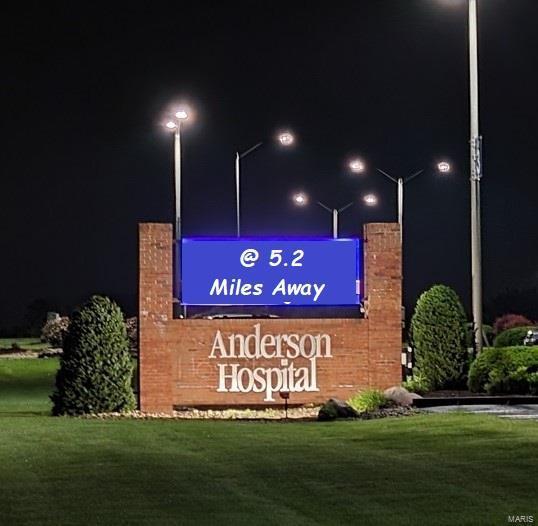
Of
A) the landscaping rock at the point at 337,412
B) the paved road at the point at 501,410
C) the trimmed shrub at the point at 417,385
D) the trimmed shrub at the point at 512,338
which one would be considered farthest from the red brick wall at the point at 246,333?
the trimmed shrub at the point at 512,338

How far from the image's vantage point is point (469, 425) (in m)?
20.3

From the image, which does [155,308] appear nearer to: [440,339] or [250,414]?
[250,414]

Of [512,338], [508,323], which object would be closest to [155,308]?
[512,338]

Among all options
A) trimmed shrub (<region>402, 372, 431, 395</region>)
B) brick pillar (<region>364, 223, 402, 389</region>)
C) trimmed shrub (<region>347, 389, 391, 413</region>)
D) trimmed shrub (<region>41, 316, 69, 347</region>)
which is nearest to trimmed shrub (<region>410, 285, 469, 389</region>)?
trimmed shrub (<region>402, 372, 431, 395</region>)

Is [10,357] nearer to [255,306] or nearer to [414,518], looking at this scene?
[255,306]

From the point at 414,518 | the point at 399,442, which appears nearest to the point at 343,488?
the point at 414,518

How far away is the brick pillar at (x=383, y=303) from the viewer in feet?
90.0

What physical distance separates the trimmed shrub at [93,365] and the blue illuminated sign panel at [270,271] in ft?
7.57

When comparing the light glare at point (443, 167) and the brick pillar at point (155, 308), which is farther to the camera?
the light glare at point (443, 167)

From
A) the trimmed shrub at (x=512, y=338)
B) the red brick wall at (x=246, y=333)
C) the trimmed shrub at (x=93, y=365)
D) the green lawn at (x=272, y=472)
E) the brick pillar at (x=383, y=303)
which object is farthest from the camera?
the trimmed shrub at (x=512, y=338)

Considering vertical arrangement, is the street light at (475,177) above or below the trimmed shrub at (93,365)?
above

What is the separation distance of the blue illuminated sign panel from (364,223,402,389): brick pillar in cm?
33

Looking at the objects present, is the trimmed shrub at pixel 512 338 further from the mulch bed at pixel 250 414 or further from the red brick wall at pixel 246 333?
the mulch bed at pixel 250 414

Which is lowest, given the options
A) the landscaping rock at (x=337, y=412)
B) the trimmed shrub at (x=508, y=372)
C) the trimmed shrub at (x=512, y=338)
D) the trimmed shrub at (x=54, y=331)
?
the landscaping rock at (x=337, y=412)
